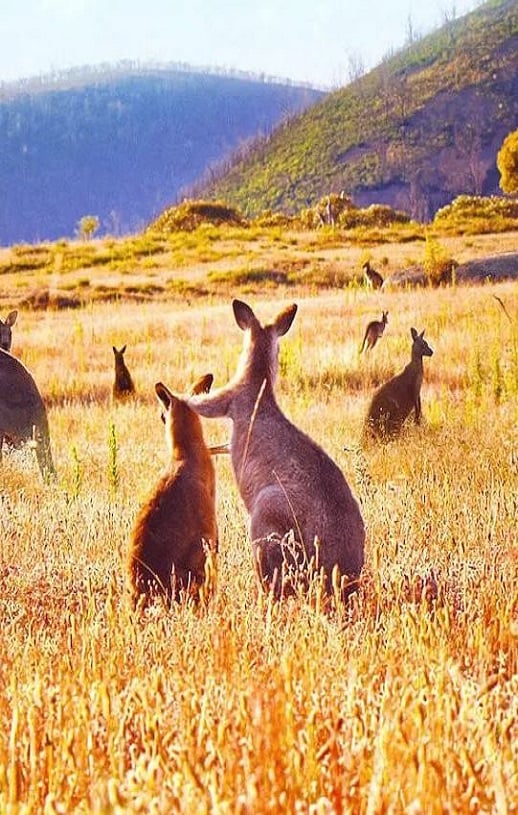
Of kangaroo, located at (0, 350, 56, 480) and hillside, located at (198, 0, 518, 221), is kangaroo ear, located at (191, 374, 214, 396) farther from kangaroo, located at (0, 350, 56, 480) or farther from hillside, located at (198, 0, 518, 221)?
hillside, located at (198, 0, 518, 221)

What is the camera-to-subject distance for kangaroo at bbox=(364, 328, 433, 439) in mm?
7293

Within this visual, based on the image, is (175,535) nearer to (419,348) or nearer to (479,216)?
(419,348)

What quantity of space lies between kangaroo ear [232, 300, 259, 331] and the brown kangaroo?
0.68 metres

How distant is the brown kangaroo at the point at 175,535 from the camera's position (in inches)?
151

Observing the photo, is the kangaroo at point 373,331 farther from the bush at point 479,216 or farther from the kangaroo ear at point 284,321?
the bush at point 479,216

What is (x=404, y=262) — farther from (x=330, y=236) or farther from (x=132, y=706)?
(x=132, y=706)

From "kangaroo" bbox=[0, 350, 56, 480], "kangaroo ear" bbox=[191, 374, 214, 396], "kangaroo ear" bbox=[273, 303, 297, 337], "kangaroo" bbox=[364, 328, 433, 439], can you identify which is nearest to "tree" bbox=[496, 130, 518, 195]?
"kangaroo" bbox=[364, 328, 433, 439]

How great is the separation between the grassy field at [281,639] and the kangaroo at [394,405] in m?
0.14

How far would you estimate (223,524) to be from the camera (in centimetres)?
525

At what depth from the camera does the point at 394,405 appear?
24.2 ft

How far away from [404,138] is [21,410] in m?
81.0

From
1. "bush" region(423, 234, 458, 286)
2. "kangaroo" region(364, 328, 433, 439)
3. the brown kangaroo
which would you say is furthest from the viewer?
"bush" region(423, 234, 458, 286)

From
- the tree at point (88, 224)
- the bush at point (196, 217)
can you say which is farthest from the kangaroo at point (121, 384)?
the tree at point (88, 224)

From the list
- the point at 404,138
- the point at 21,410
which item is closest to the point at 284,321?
the point at 21,410
